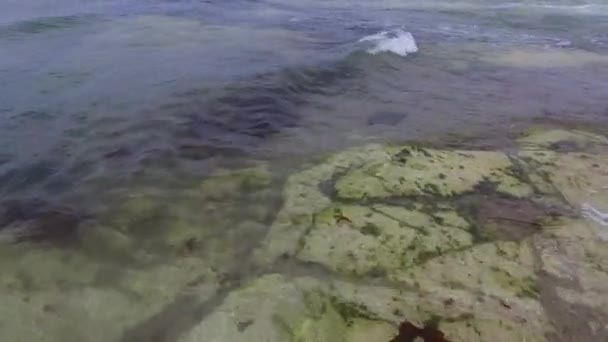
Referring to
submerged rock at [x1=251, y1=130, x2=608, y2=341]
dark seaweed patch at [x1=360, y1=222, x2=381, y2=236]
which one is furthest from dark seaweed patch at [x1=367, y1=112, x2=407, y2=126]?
dark seaweed patch at [x1=360, y1=222, x2=381, y2=236]

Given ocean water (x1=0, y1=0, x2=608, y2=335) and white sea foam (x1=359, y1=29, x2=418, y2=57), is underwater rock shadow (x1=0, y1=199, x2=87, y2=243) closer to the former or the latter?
ocean water (x1=0, y1=0, x2=608, y2=335)

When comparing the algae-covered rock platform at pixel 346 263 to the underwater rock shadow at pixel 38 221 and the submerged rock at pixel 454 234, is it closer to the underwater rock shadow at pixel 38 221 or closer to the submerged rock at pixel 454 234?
Answer: the submerged rock at pixel 454 234

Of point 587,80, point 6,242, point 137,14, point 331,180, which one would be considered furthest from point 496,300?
point 137,14

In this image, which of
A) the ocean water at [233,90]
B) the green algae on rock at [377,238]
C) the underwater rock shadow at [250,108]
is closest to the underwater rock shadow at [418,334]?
the green algae on rock at [377,238]

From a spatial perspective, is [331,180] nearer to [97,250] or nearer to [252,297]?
[252,297]

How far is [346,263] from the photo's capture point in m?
4.49

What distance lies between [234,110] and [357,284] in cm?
440

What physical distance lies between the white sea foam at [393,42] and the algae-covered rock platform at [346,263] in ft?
18.9

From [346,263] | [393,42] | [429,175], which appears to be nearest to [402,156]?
[429,175]

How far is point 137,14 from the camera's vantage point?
1412 cm

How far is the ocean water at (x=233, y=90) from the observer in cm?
625

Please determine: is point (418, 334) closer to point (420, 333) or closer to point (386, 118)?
point (420, 333)

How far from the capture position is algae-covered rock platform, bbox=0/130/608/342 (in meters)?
3.86

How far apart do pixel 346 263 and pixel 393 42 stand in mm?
8174
